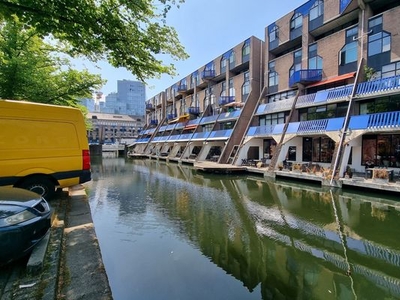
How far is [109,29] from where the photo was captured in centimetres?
619

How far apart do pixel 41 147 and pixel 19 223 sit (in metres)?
3.75

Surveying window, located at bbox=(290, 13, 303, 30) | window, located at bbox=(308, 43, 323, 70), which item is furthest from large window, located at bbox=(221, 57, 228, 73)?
window, located at bbox=(308, 43, 323, 70)

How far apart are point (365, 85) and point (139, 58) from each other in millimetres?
16955

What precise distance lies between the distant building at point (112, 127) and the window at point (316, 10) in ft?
242

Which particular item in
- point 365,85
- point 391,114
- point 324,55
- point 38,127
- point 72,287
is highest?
point 324,55

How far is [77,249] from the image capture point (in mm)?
4219

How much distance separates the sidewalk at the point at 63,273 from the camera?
9.45 ft

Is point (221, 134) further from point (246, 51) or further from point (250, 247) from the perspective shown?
point (250, 247)

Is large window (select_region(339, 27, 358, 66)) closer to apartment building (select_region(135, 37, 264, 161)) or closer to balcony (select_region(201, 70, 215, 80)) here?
apartment building (select_region(135, 37, 264, 161))

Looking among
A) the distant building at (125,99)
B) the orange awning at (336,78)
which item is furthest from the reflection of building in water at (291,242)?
the distant building at (125,99)

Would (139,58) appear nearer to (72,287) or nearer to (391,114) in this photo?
(72,287)

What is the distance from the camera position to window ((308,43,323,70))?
854 inches

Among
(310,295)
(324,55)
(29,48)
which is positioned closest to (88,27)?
(310,295)

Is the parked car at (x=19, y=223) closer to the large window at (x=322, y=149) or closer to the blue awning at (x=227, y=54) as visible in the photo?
the large window at (x=322, y=149)
